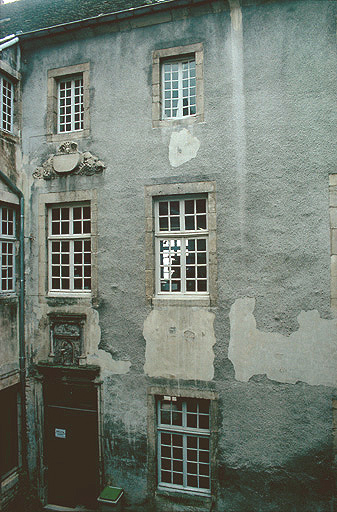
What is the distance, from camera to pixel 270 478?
255 inches

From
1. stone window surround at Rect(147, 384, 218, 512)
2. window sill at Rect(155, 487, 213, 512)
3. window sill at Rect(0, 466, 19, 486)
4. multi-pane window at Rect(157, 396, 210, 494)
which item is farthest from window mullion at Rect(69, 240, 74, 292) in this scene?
window sill at Rect(155, 487, 213, 512)

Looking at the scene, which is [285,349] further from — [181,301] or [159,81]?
[159,81]

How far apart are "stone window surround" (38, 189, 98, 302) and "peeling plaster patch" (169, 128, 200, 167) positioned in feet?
5.54

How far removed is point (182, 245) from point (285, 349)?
8.40 feet

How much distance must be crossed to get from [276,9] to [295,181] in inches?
119

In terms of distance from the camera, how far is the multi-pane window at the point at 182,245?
23.4 ft

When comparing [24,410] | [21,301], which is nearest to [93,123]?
[21,301]

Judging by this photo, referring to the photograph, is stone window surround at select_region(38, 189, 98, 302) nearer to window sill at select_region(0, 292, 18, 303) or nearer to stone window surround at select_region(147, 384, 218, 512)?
window sill at select_region(0, 292, 18, 303)

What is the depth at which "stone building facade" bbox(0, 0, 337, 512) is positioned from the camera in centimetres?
648

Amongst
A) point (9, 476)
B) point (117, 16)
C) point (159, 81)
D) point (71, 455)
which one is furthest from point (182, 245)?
point (9, 476)

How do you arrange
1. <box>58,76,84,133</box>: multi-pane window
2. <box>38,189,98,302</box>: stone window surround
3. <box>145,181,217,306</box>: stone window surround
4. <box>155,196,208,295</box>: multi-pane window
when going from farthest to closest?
<box>58,76,84,133</box>: multi-pane window
<box>38,189,98,302</box>: stone window surround
<box>155,196,208,295</box>: multi-pane window
<box>145,181,217,306</box>: stone window surround

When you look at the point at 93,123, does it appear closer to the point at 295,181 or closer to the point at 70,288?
the point at 70,288

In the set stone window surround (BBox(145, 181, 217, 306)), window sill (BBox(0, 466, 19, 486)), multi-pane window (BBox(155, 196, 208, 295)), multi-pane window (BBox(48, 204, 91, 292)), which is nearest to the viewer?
stone window surround (BBox(145, 181, 217, 306))

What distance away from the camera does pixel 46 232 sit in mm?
7938
